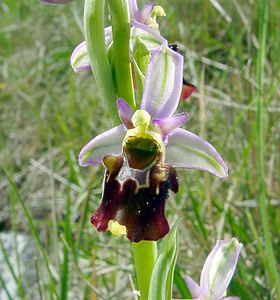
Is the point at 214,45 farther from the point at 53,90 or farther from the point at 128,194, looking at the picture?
the point at 128,194

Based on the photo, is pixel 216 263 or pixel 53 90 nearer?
pixel 216 263

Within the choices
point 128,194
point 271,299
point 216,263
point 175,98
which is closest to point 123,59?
point 175,98

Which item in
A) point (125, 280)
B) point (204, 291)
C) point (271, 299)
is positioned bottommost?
point (125, 280)

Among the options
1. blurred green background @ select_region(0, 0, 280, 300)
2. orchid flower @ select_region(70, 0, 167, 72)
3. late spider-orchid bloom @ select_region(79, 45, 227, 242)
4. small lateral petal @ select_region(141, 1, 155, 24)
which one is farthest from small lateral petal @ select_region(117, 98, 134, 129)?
blurred green background @ select_region(0, 0, 280, 300)

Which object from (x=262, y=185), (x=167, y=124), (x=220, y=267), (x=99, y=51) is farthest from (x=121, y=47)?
(x=262, y=185)

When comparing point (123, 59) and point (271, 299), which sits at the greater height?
point (123, 59)

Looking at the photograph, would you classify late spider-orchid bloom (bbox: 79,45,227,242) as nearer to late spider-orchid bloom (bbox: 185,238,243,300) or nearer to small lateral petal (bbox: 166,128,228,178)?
small lateral petal (bbox: 166,128,228,178)

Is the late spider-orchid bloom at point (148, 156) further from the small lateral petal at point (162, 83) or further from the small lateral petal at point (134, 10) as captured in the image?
the small lateral petal at point (134, 10)

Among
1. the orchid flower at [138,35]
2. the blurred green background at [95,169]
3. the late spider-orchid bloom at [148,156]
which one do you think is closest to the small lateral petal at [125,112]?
the late spider-orchid bloom at [148,156]
